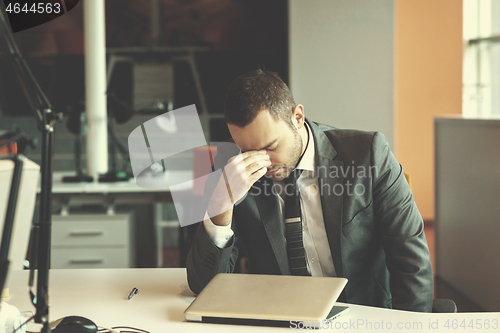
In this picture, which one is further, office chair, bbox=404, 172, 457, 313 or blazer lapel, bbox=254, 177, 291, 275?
blazer lapel, bbox=254, 177, 291, 275

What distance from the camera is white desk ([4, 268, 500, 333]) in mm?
988

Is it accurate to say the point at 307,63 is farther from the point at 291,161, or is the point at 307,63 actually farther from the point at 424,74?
the point at 291,161

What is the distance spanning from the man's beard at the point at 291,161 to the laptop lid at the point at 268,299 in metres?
0.37

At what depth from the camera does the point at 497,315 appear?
1032mm

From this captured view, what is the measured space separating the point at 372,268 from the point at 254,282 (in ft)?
1.57

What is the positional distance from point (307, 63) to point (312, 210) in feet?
6.88

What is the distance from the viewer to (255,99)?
134 cm

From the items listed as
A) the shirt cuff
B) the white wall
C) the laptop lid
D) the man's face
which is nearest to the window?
the white wall

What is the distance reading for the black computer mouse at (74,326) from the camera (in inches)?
37.0

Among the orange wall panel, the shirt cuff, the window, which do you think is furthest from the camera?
the orange wall panel

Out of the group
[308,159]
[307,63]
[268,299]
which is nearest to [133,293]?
[268,299]

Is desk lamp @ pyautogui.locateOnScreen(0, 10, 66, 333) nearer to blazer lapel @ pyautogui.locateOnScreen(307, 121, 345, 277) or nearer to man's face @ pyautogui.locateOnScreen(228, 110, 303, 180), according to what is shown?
man's face @ pyautogui.locateOnScreen(228, 110, 303, 180)

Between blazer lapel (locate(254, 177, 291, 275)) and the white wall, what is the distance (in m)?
2.04

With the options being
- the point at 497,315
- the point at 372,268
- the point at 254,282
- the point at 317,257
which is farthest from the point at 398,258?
the point at 254,282
